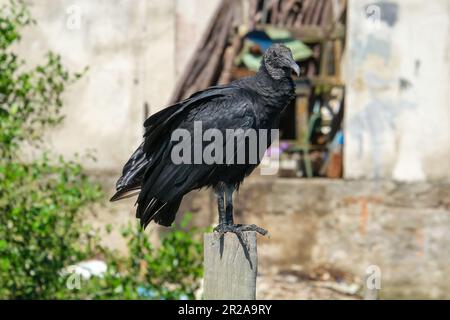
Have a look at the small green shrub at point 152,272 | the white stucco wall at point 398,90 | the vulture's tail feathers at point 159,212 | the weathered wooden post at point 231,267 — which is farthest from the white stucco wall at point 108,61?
the weathered wooden post at point 231,267

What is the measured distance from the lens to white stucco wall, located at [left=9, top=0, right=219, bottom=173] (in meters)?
8.20

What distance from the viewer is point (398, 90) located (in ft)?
25.0

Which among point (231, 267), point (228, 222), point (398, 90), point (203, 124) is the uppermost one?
point (398, 90)

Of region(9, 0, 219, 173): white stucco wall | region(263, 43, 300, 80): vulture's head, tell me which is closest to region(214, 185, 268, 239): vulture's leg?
region(263, 43, 300, 80): vulture's head

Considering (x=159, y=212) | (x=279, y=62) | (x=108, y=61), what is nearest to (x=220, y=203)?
(x=159, y=212)

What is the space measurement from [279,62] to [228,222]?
0.76 metres

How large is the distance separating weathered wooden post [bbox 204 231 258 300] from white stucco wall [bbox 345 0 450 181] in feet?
14.5

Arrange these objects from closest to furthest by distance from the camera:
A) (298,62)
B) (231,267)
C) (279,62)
Answer: (231,267)
(279,62)
(298,62)

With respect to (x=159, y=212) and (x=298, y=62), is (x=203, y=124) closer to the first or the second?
(x=159, y=212)

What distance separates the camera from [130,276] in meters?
5.92

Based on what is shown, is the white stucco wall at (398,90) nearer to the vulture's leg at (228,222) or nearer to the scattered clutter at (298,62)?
the scattered clutter at (298,62)

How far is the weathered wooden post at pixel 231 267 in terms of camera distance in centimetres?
337

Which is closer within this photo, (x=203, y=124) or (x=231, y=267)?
(x=231, y=267)

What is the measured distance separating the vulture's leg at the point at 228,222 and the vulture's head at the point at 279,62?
1.90 feet
